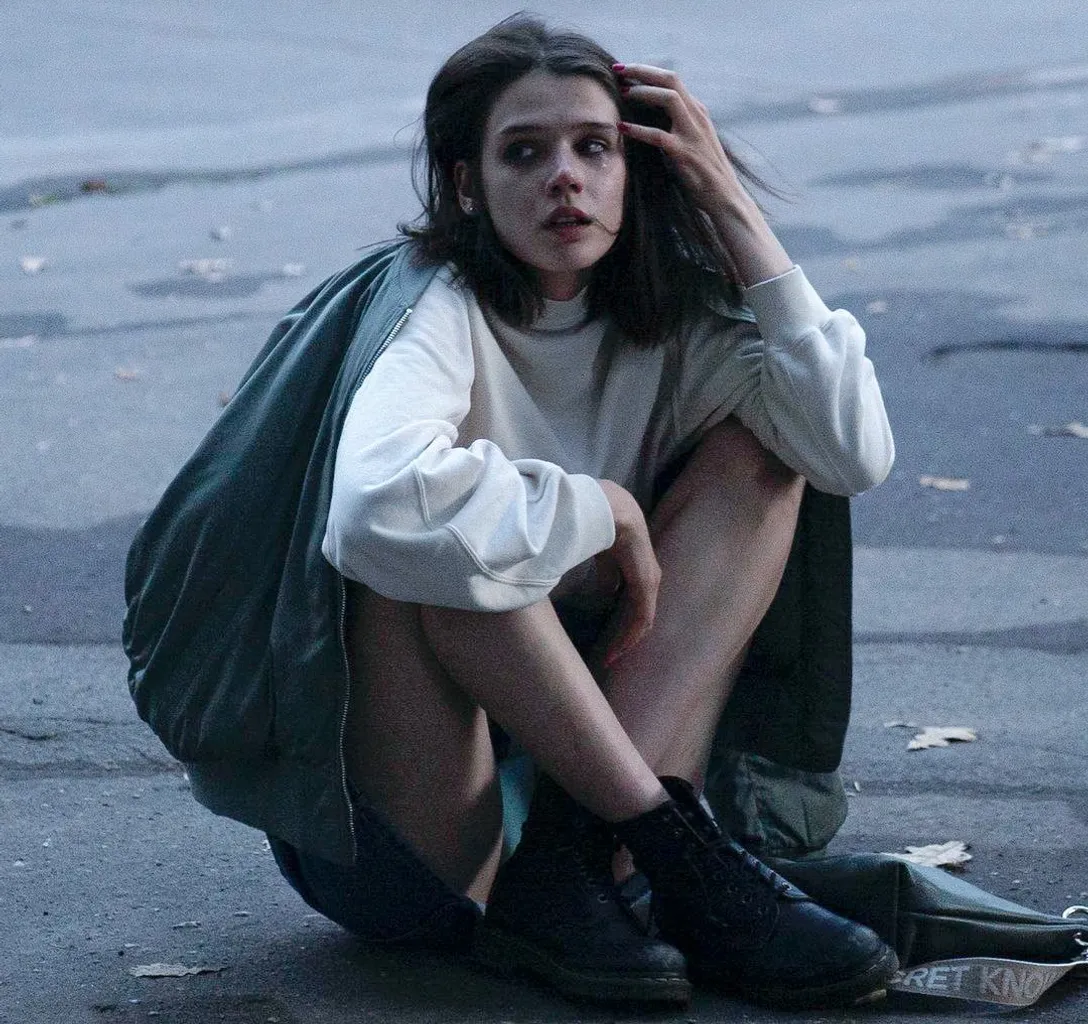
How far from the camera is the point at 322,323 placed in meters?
2.70

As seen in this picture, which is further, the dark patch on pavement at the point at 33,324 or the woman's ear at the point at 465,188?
the dark patch on pavement at the point at 33,324

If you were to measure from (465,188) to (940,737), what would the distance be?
1.45 meters

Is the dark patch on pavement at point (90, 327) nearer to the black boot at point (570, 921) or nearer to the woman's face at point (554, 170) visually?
the woman's face at point (554, 170)

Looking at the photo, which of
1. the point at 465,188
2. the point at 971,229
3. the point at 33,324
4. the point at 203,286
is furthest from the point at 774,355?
the point at 971,229

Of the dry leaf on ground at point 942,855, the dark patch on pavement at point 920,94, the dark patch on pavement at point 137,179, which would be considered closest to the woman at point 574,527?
the dry leaf on ground at point 942,855

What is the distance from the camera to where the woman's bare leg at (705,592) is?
2.71 metres

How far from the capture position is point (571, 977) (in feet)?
8.40

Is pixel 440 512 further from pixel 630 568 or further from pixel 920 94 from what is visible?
pixel 920 94

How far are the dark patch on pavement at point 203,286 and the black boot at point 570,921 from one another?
509 cm

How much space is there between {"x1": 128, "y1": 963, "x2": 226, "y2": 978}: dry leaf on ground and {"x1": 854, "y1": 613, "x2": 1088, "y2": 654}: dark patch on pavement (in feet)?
6.40

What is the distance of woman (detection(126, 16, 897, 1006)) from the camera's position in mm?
2480

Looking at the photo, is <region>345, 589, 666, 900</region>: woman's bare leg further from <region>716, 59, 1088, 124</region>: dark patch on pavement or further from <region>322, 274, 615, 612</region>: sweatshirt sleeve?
<region>716, 59, 1088, 124</region>: dark patch on pavement

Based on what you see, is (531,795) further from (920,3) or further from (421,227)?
(920,3)

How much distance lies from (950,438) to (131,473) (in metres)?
2.33
